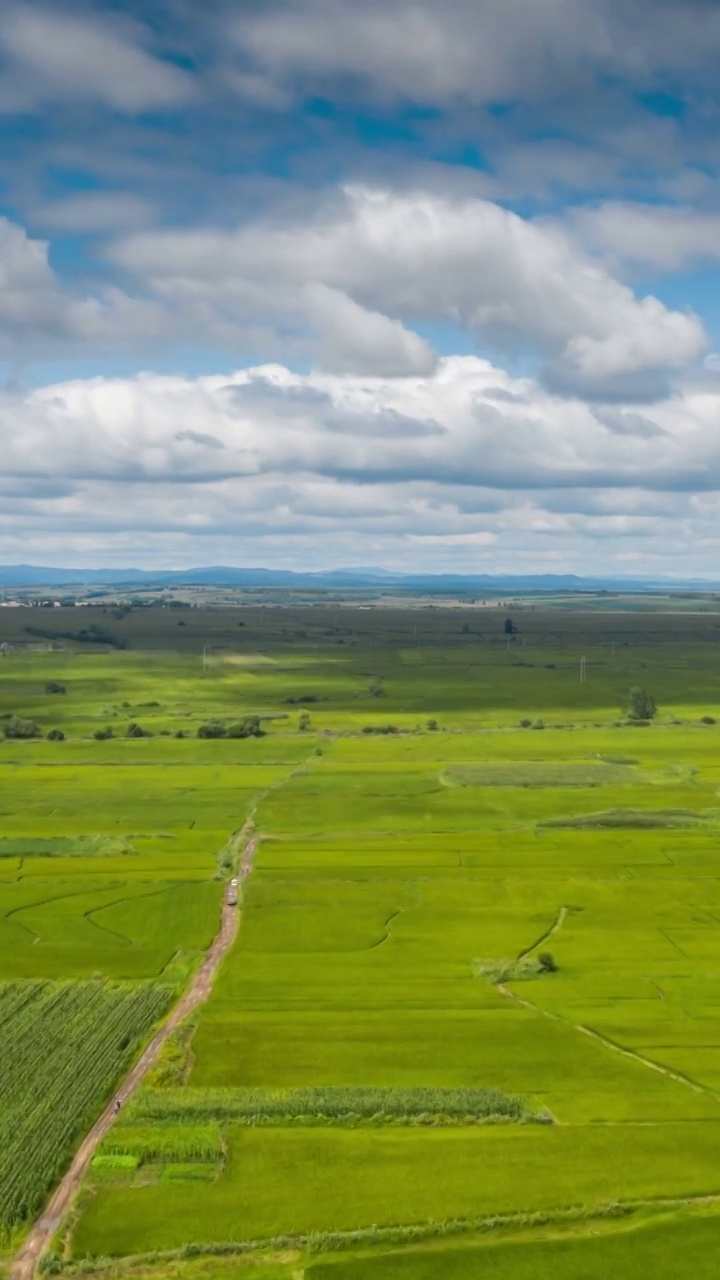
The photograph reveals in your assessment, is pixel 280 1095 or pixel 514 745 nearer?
pixel 280 1095

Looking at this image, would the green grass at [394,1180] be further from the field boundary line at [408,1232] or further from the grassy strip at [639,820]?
the grassy strip at [639,820]

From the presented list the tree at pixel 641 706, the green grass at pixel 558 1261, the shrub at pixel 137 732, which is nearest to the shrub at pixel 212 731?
the shrub at pixel 137 732

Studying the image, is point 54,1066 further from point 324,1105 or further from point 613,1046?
point 613,1046

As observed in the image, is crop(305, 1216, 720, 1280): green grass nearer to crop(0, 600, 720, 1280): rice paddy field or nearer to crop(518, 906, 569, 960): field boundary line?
crop(0, 600, 720, 1280): rice paddy field

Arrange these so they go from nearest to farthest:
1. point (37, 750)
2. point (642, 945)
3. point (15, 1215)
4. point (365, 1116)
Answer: point (15, 1215) → point (365, 1116) → point (642, 945) → point (37, 750)

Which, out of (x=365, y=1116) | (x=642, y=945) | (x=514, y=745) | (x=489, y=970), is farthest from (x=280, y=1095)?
(x=514, y=745)

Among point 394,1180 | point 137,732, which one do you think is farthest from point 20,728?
point 394,1180

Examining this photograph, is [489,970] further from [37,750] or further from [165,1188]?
[37,750]
